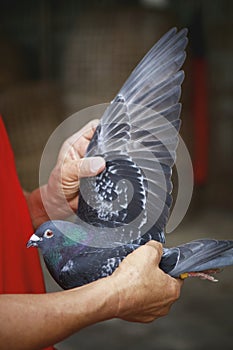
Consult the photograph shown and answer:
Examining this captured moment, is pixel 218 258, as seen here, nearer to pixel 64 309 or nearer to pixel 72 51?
pixel 64 309

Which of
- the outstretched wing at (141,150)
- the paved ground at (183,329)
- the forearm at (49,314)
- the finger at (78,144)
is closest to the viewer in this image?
the forearm at (49,314)

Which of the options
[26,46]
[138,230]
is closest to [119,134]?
[138,230]

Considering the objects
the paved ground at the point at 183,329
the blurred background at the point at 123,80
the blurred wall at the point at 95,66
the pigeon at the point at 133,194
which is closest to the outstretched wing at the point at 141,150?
the pigeon at the point at 133,194

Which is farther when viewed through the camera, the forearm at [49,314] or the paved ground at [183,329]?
the paved ground at [183,329]

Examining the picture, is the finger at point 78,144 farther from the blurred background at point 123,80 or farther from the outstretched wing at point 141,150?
the blurred background at point 123,80

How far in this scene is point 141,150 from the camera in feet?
2.83

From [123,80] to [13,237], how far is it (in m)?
1.60

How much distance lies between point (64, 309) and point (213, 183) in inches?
88.7

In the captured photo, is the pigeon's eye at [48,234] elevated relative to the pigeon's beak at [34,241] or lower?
elevated

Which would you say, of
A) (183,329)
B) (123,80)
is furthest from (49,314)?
(123,80)

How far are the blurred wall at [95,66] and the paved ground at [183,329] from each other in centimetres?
66

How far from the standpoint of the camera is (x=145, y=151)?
86 centimetres

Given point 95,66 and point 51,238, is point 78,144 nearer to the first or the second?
point 51,238

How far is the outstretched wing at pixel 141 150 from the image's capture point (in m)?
0.80
